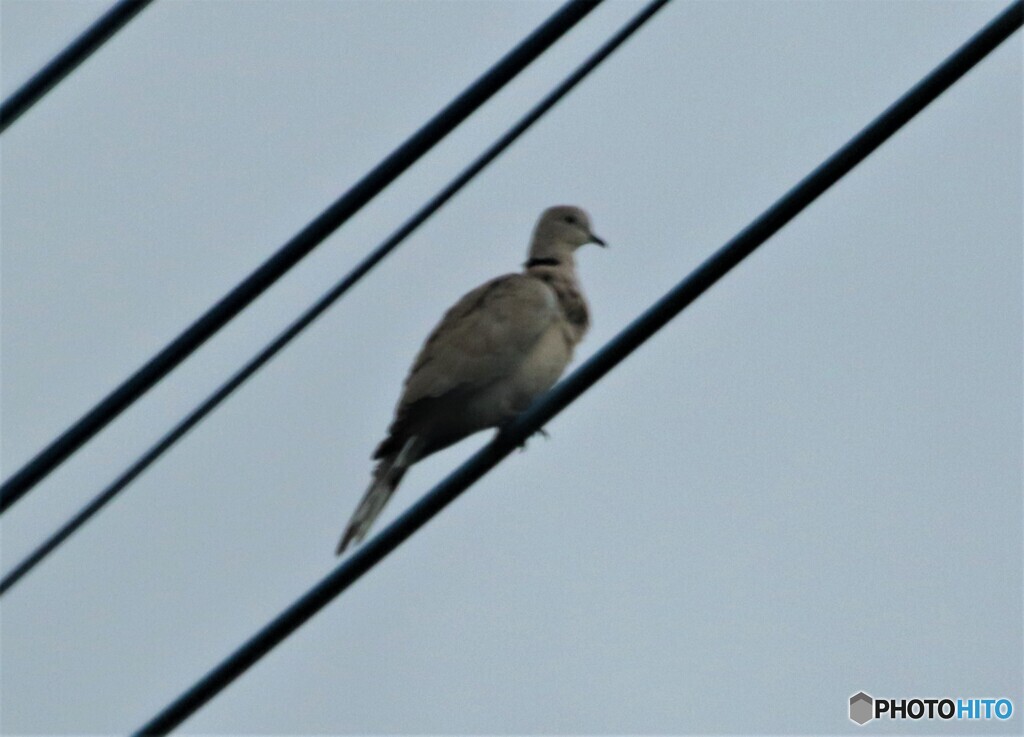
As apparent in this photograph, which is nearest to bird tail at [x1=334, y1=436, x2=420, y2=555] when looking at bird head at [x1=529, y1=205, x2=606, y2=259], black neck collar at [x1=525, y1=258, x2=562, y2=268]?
black neck collar at [x1=525, y1=258, x2=562, y2=268]

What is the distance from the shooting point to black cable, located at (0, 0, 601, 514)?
147 inches

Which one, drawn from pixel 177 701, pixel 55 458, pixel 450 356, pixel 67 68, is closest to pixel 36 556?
pixel 55 458

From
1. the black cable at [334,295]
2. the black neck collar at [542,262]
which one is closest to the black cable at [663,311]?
the black cable at [334,295]

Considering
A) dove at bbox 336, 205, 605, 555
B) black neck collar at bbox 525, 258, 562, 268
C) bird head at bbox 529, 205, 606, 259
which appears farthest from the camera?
bird head at bbox 529, 205, 606, 259

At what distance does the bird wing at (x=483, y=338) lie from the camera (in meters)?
6.68

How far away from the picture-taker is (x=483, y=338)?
22.3ft

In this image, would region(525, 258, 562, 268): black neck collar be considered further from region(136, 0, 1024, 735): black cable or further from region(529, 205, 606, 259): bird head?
region(136, 0, 1024, 735): black cable

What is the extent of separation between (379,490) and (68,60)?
9.45 ft

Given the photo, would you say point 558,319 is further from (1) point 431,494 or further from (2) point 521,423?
(1) point 431,494

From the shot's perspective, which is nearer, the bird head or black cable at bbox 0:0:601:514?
black cable at bbox 0:0:601:514

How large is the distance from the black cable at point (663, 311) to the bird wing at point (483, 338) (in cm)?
246

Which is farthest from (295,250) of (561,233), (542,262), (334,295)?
(561,233)

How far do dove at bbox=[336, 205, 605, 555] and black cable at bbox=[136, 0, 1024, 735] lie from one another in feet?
7.81

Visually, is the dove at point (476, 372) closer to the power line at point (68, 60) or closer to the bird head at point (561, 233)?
the bird head at point (561, 233)
